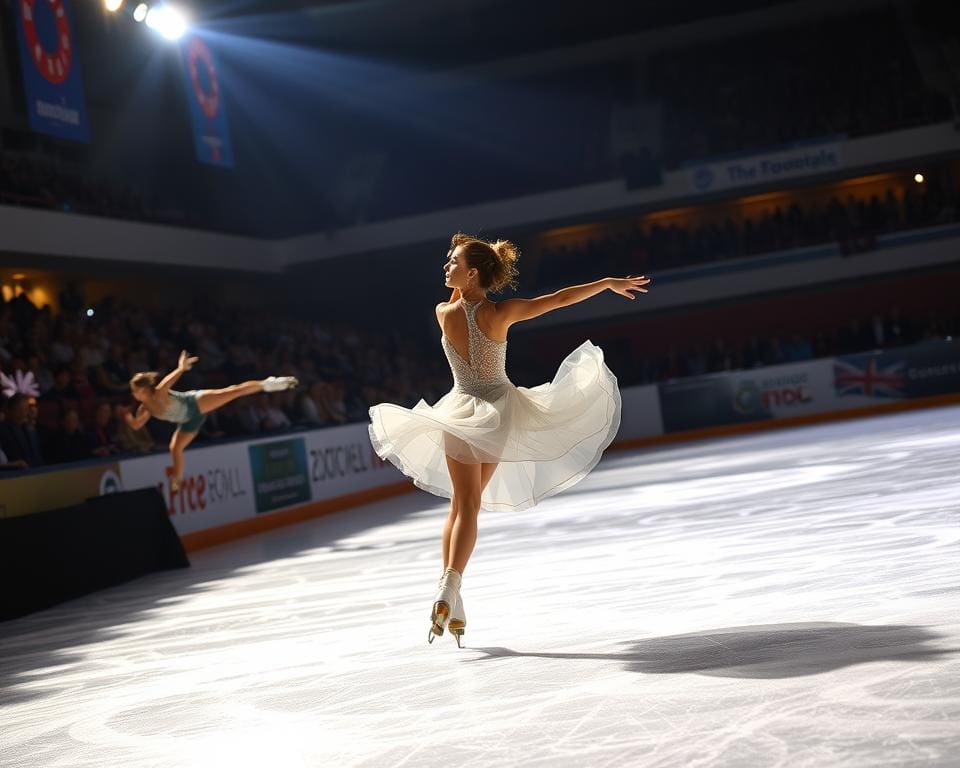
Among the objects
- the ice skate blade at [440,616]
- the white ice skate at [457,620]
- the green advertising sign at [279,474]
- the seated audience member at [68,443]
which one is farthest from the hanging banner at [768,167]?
the ice skate blade at [440,616]

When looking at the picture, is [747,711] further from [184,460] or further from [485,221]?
[485,221]

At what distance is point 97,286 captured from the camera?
23828 millimetres

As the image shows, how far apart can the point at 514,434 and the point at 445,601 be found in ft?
2.58

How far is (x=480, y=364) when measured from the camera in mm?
5402

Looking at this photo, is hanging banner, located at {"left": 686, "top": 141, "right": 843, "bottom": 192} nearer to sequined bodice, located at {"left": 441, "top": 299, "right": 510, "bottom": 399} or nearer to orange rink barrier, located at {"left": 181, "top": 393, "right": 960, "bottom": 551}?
orange rink barrier, located at {"left": 181, "top": 393, "right": 960, "bottom": 551}

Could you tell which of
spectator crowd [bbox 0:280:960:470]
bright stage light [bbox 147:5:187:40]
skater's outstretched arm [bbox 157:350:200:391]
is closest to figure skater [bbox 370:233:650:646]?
skater's outstretched arm [bbox 157:350:200:391]

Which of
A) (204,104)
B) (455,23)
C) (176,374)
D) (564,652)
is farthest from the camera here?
(455,23)

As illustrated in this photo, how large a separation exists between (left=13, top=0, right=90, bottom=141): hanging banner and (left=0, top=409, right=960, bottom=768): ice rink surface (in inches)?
343

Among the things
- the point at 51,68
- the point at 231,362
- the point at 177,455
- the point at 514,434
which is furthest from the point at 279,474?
the point at 514,434

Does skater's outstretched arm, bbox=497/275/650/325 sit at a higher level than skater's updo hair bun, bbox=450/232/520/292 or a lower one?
lower

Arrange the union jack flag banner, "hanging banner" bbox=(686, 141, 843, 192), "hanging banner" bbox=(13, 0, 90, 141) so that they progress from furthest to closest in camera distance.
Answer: "hanging banner" bbox=(686, 141, 843, 192) → the union jack flag banner → "hanging banner" bbox=(13, 0, 90, 141)

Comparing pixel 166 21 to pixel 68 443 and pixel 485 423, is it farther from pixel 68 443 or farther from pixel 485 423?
pixel 485 423

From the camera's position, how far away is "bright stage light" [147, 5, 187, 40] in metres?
20.0

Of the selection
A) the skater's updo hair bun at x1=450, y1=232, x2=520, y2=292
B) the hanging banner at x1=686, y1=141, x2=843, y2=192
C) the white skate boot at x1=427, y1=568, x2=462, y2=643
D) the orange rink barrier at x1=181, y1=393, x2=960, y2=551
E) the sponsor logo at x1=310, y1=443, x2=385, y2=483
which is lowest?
the orange rink barrier at x1=181, y1=393, x2=960, y2=551
